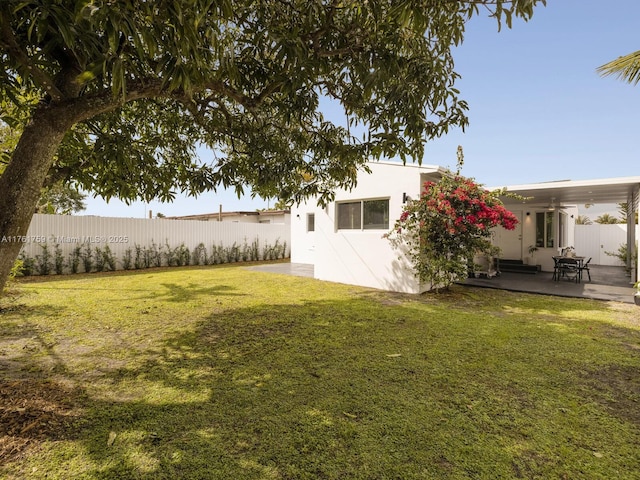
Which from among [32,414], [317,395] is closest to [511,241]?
[317,395]

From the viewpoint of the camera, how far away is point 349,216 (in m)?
11.1

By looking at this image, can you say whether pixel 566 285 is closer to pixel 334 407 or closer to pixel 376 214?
pixel 376 214

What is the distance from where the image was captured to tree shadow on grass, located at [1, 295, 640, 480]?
7.93 feet

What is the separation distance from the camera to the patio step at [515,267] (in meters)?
14.0

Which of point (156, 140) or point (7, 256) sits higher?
point (156, 140)

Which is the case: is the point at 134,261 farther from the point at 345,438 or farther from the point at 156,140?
the point at 345,438

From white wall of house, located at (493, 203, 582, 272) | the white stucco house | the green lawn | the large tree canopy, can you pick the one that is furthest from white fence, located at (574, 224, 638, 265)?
the large tree canopy

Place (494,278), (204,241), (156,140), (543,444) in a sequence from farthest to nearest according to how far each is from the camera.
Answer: (204,241) < (494,278) < (156,140) < (543,444)

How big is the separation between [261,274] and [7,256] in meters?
11.0

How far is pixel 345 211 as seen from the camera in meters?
11.2

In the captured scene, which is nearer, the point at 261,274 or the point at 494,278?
the point at 494,278

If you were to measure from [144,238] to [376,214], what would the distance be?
35.9 feet

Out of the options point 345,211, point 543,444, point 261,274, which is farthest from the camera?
point 261,274

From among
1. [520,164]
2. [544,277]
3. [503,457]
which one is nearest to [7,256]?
[503,457]
